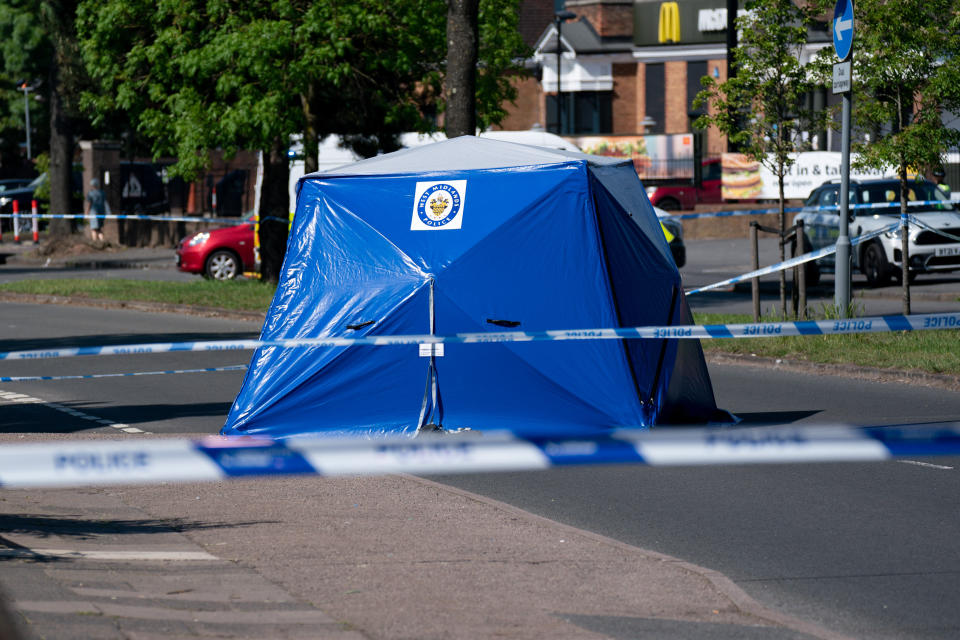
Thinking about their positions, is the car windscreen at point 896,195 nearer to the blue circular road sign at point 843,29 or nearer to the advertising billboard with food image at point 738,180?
the blue circular road sign at point 843,29

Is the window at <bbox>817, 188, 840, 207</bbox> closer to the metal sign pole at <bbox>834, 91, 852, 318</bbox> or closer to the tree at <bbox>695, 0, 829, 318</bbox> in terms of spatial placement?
the tree at <bbox>695, 0, 829, 318</bbox>

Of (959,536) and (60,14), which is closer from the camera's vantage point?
(959,536)

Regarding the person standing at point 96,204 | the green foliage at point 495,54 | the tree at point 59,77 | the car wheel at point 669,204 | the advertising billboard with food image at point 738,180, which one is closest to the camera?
the green foliage at point 495,54

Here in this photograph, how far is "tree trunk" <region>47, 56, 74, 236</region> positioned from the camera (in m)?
39.2

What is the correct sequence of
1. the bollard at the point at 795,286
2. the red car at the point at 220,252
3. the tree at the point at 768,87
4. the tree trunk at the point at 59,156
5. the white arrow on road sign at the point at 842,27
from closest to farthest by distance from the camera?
the white arrow on road sign at the point at 842,27, the bollard at the point at 795,286, the tree at the point at 768,87, the red car at the point at 220,252, the tree trunk at the point at 59,156

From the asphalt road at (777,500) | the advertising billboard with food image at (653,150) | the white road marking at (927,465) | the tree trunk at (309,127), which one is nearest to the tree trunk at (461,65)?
the tree trunk at (309,127)

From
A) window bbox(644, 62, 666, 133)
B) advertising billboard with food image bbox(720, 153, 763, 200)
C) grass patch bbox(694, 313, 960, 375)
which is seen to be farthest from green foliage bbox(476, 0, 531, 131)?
window bbox(644, 62, 666, 133)

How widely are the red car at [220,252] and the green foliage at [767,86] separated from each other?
1235 cm

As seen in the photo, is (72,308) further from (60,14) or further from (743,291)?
(60,14)

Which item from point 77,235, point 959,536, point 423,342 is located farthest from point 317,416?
point 77,235

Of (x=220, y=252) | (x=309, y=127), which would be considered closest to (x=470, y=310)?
(x=309, y=127)

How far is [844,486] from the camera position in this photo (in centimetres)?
822

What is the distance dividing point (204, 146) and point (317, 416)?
1262 cm

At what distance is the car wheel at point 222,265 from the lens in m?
27.3
